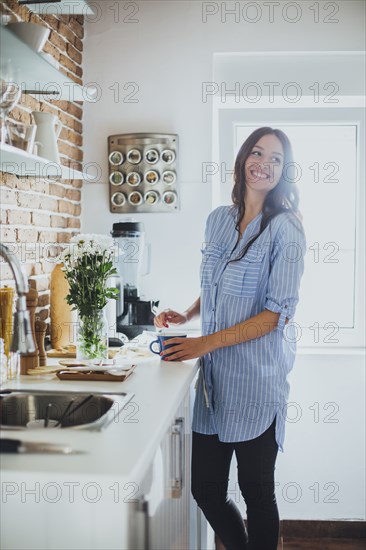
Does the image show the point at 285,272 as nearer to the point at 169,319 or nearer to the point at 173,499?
the point at 169,319

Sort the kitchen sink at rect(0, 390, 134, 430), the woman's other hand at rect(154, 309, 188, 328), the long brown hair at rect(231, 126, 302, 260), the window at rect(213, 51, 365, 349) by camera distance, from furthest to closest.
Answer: the window at rect(213, 51, 365, 349) → the woman's other hand at rect(154, 309, 188, 328) → the long brown hair at rect(231, 126, 302, 260) → the kitchen sink at rect(0, 390, 134, 430)

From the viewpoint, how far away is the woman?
192 cm

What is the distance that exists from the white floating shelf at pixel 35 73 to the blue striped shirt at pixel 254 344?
77 cm

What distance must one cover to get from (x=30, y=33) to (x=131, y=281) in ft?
4.10

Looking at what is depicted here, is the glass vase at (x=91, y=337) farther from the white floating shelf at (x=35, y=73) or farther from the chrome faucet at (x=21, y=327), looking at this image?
the white floating shelf at (x=35, y=73)

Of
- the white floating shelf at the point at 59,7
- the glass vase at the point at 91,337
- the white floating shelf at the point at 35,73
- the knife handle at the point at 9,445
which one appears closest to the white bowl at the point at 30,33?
the white floating shelf at the point at 35,73

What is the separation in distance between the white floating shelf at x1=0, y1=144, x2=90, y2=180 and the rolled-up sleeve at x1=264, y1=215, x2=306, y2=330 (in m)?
0.77

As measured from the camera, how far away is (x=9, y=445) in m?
1.20

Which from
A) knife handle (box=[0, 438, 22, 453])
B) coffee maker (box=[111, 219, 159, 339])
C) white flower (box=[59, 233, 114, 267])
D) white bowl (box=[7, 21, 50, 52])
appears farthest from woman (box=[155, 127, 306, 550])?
knife handle (box=[0, 438, 22, 453])

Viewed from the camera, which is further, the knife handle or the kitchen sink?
the kitchen sink

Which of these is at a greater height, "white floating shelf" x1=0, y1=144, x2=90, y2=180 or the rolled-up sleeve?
"white floating shelf" x1=0, y1=144, x2=90, y2=180

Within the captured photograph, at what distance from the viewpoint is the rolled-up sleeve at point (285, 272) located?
1.88m

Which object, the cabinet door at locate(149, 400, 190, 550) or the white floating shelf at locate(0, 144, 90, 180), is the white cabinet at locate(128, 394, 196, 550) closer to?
the cabinet door at locate(149, 400, 190, 550)

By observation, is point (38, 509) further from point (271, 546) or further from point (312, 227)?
point (312, 227)
